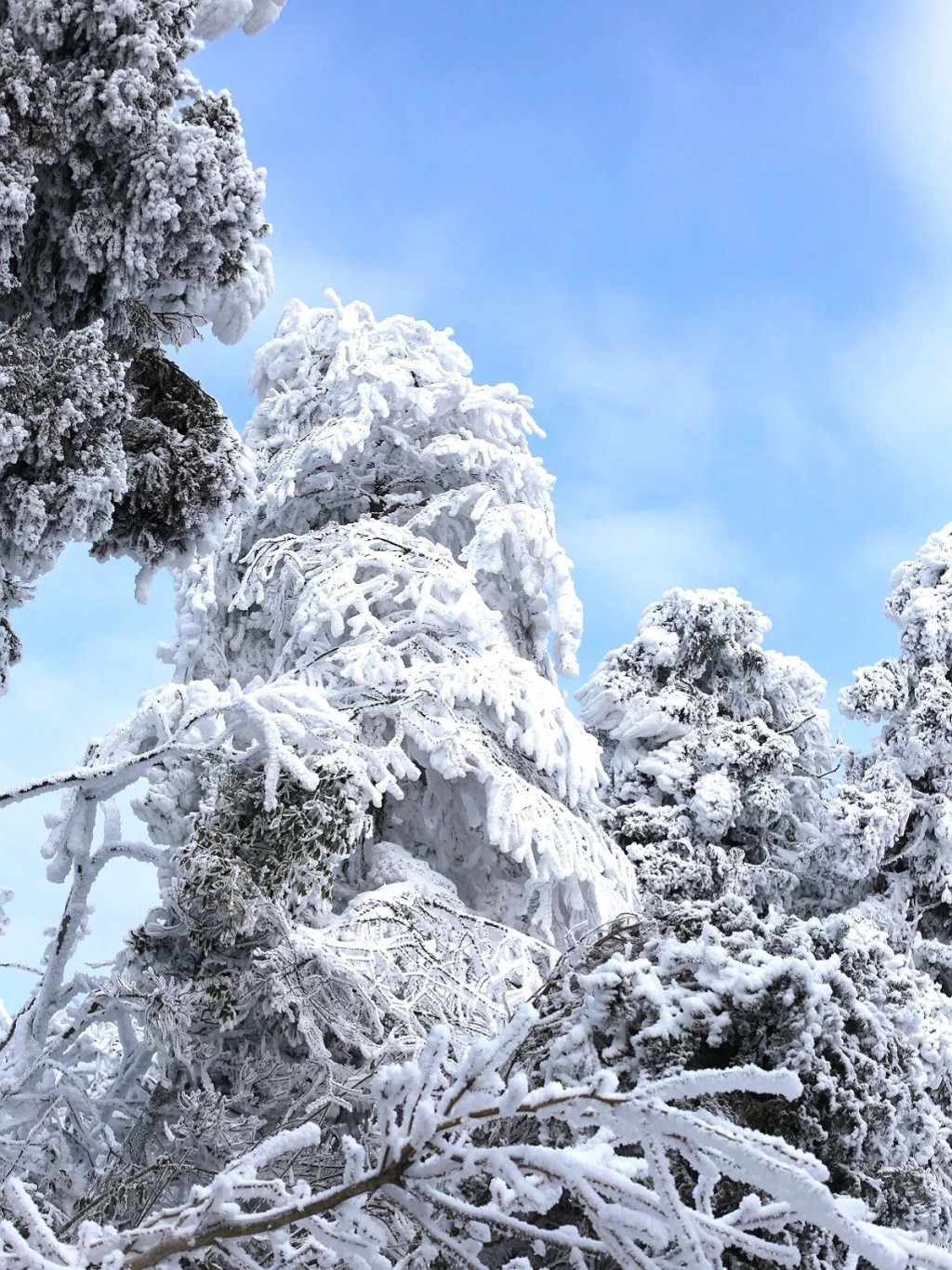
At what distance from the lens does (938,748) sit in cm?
1639

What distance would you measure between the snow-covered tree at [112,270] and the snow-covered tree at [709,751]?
921 cm

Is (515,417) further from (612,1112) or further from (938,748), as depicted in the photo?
(612,1112)

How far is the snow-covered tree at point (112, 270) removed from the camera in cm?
584

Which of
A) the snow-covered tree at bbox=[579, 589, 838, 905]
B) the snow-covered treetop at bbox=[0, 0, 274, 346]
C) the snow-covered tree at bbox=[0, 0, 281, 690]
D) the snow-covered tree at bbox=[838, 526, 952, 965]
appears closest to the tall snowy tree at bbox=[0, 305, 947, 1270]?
the snow-covered tree at bbox=[0, 0, 281, 690]

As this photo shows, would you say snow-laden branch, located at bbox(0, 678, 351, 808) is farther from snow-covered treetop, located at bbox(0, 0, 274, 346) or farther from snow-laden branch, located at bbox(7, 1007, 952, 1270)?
snow-laden branch, located at bbox(7, 1007, 952, 1270)

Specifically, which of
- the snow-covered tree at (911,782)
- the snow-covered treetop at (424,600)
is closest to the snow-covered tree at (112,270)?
the snow-covered treetop at (424,600)

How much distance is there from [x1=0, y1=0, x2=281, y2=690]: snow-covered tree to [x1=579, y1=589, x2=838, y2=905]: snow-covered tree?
9.21m

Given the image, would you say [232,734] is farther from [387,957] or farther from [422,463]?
[422,463]

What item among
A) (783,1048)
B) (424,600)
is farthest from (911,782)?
(783,1048)

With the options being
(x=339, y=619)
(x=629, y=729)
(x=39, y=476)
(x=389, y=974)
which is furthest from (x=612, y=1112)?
(x=629, y=729)

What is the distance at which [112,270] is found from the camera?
652cm

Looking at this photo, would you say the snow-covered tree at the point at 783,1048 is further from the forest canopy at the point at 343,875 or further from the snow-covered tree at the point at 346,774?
the snow-covered tree at the point at 346,774

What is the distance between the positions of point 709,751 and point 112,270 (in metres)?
11.1

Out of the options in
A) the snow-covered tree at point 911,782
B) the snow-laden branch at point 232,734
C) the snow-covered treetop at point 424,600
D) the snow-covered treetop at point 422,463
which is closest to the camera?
the snow-laden branch at point 232,734
